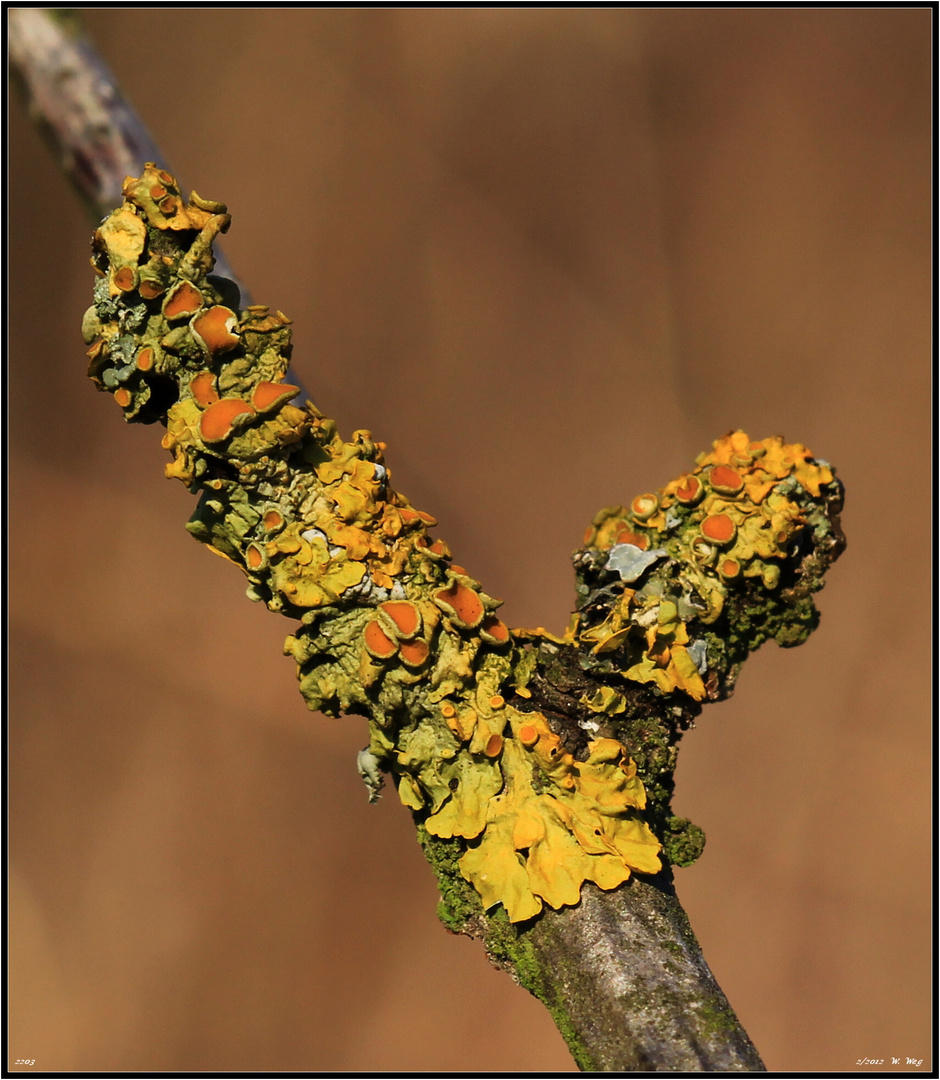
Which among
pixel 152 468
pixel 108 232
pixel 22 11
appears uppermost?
pixel 152 468

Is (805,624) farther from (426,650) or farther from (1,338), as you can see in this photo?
(1,338)

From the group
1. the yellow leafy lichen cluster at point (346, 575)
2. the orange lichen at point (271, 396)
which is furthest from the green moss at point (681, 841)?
the orange lichen at point (271, 396)

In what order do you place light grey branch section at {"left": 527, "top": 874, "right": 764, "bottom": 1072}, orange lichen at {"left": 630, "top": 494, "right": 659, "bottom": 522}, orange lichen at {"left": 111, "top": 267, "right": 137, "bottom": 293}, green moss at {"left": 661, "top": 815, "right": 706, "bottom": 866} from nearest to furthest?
light grey branch section at {"left": 527, "top": 874, "right": 764, "bottom": 1072}, orange lichen at {"left": 111, "top": 267, "right": 137, "bottom": 293}, green moss at {"left": 661, "top": 815, "right": 706, "bottom": 866}, orange lichen at {"left": 630, "top": 494, "right": 659, "bottom": 522}

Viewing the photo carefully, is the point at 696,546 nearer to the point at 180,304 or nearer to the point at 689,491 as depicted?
the point at 689,491

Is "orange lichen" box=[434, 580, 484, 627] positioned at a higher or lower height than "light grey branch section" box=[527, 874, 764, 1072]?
higher

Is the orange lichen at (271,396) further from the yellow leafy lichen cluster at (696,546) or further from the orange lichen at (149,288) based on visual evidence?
the yellow leafy lichen cluster at (696,546)

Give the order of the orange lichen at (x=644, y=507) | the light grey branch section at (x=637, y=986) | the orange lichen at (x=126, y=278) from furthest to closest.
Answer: the orange lichen at (x=644, y=507)
the orange lichen at (x=126, y=278)
the light grey branch section at (x=637, y=986)

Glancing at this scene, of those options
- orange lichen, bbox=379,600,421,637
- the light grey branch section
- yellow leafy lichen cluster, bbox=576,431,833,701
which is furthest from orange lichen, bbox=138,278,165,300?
the light grey branch section

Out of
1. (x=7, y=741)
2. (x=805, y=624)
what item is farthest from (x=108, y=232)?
(x=7, y=741)

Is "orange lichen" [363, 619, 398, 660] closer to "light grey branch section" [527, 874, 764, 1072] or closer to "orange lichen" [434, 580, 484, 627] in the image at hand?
"orange lichen" [434, 580, 484, 627]
